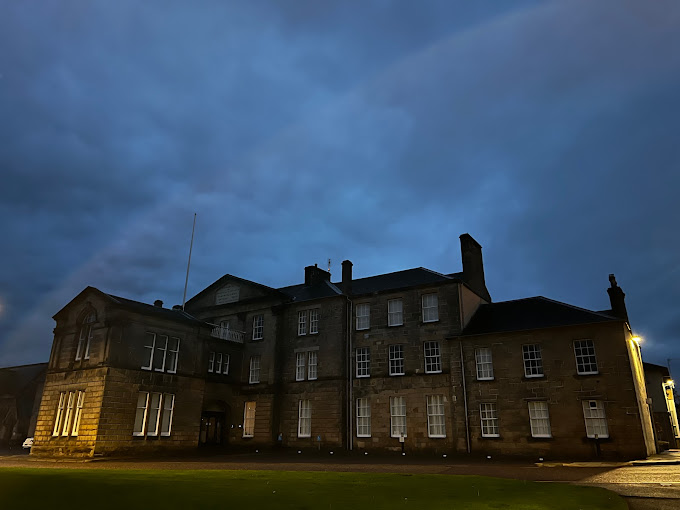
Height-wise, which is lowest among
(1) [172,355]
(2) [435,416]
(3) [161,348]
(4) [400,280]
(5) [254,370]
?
(2) [435,416]

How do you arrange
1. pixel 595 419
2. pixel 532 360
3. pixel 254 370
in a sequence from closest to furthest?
pixel 595 419 < pixel 532 360 < pixel 254 370

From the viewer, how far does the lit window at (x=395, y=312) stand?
36.0 meters

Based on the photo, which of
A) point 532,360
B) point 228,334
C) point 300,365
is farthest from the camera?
point 228,334

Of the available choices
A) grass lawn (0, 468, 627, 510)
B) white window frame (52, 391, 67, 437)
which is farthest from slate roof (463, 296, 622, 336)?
white window frame (52, 391, 67, 437)

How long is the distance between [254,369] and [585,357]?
25894 mm

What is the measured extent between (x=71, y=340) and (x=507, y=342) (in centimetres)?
3046

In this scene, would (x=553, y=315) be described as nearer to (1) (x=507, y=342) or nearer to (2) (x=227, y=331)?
(1) (x=507, y=342)

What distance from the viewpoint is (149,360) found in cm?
3322

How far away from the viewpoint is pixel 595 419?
2681 cm

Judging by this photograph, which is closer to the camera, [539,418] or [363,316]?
[539,418]

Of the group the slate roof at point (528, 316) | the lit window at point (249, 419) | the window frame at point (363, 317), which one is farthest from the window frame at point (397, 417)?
the lit window at point (249, 419)

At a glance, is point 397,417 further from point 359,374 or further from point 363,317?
point 363,317

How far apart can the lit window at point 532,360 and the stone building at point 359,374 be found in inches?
3.3

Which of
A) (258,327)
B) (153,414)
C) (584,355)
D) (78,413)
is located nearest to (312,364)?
(258,327)
